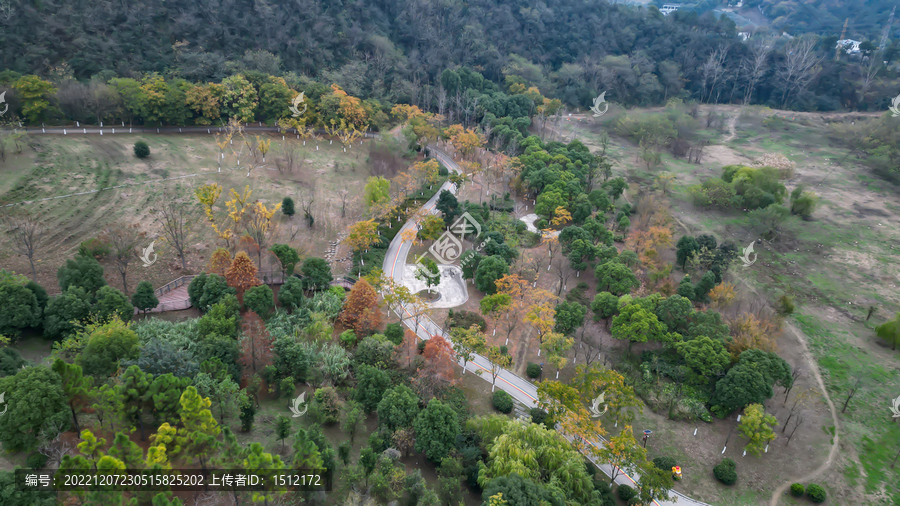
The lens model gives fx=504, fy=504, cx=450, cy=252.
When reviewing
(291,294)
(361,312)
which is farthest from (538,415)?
(291,294)

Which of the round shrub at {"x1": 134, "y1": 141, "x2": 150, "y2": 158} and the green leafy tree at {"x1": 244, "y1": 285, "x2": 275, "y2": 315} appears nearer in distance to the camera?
the green leafy tree at {"x1": 244, "y1": 285, "x2": 275, "y2": 315}

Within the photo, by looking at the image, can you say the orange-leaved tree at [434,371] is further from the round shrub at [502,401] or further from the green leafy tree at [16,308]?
the green leafy tree at [16,308]

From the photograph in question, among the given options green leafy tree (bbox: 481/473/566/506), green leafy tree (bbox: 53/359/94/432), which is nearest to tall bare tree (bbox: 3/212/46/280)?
green leafy tree (bbox: 53/359/94/432)

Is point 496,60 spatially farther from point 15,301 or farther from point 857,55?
point 15,301

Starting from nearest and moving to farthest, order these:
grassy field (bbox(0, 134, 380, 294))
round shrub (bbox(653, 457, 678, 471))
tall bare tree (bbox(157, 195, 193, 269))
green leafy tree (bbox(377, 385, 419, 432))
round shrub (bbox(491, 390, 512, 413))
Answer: green leafy tree (bbox(377, 385, 419, 432))
round shrub (bbox(653, 457, 678, 471))
round shrub (bbox(491, 390, 512, 413))
tall bare tree (bbox(157, 195, 193, 269))
grassy field (bbox(0, 134, 380, 294))

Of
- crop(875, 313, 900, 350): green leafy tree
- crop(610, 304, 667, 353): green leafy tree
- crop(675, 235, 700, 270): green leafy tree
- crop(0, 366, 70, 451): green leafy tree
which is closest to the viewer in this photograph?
crop(0, 366, 70, 451): green leafy tree

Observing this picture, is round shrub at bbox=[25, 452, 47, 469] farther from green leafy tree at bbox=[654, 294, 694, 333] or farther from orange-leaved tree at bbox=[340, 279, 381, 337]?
green leafy tree at bbox=[654, 294, 694, 333]

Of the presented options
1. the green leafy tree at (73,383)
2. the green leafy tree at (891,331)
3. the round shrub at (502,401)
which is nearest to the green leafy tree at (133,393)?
the green leafy tree at (73,383)
